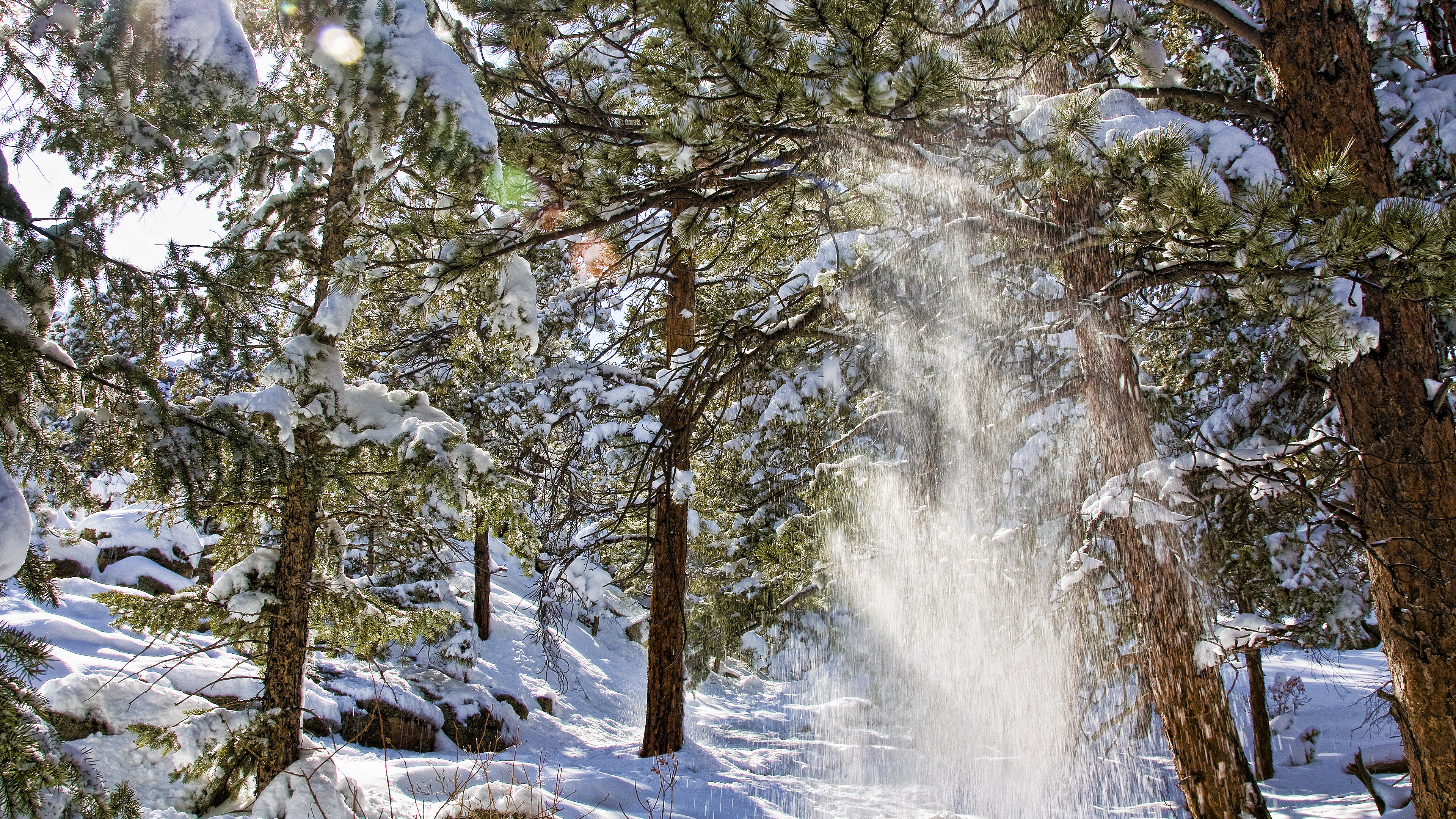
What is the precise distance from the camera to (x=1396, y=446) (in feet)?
11.3

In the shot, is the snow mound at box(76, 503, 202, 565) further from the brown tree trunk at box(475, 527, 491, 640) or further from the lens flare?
the lens flare

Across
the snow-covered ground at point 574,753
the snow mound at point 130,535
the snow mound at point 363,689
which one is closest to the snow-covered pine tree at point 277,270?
the snow-covered ground at point 574,753

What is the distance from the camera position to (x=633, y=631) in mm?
21156

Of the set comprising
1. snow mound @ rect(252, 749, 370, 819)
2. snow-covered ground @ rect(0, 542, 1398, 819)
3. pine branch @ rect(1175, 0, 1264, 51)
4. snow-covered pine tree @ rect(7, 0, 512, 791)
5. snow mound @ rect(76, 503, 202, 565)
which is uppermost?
pine branch @ rect(1175, 0, 1264, 51)

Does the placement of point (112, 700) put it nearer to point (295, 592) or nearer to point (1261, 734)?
point (295, 592)

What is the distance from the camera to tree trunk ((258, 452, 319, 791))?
14.2 feet

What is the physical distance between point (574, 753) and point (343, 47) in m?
11.4

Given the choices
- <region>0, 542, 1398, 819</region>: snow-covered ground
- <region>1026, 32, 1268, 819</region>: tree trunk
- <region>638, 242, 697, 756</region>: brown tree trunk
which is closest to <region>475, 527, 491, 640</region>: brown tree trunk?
<region>0, 542, 1398, 819</region>: snow-covered ground

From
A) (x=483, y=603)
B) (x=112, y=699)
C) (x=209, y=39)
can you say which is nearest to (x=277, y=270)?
(x=209, y=39)

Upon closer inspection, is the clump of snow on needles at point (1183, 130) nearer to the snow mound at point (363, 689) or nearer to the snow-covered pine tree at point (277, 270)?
the snow-covered pine tree at point (277, 270)

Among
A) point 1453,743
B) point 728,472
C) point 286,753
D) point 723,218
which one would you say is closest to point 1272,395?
point 1453,743

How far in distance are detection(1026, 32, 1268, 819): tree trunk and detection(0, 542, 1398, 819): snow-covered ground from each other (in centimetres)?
307

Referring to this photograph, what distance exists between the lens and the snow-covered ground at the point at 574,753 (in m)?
5.69

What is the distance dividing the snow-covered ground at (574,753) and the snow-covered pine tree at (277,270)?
933mm
